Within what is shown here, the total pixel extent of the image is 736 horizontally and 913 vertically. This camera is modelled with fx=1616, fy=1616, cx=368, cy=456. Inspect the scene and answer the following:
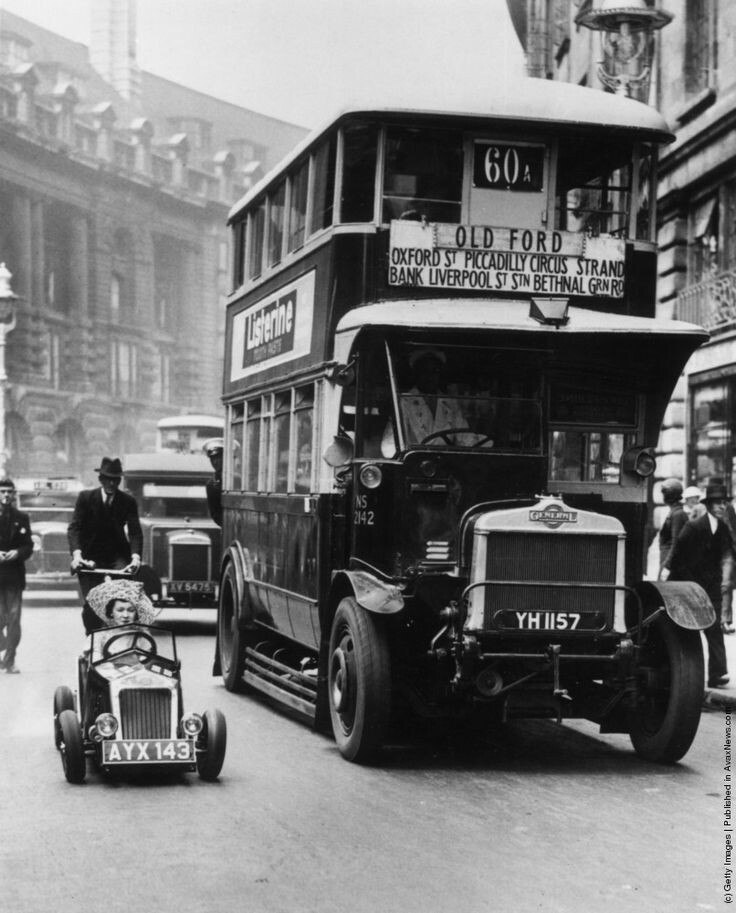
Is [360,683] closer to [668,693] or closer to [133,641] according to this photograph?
[133,641]

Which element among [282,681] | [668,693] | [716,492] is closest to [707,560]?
[716,492]

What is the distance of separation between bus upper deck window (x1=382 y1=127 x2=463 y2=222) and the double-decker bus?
0.01m

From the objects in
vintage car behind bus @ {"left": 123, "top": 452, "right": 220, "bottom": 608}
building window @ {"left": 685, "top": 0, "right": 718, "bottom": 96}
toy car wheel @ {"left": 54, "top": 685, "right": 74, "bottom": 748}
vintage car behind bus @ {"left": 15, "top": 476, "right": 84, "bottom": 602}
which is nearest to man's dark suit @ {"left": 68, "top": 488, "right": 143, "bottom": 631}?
toy car wheel @ {"left": 54, "top": 685, "right": 74, "bottom": 748}

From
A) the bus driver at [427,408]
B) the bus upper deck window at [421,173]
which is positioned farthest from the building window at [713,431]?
the bus driver at [427,408]

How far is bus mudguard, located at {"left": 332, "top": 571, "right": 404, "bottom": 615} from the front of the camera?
9734 mm

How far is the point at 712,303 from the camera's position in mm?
24375

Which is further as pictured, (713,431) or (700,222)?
(700,222)

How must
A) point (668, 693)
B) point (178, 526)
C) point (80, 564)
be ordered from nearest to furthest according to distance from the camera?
point (668, 693)
point (80, 564)
point (178, 526)

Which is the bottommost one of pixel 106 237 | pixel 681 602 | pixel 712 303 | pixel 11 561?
pixel 11 561

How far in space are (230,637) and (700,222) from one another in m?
13.5

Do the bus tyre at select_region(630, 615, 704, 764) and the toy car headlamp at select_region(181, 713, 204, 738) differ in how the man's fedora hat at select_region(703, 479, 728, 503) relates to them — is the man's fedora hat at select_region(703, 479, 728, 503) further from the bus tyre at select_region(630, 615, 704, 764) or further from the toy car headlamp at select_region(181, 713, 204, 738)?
the toy car headlamp at select_region(181, 713, 204, 738)

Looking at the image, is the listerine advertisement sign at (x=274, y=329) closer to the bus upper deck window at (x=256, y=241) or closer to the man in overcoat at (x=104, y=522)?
the bus upper deck window at (x=256, y=241)

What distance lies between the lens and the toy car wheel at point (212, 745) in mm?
8969

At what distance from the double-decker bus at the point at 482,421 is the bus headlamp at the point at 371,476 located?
0.02 metres
